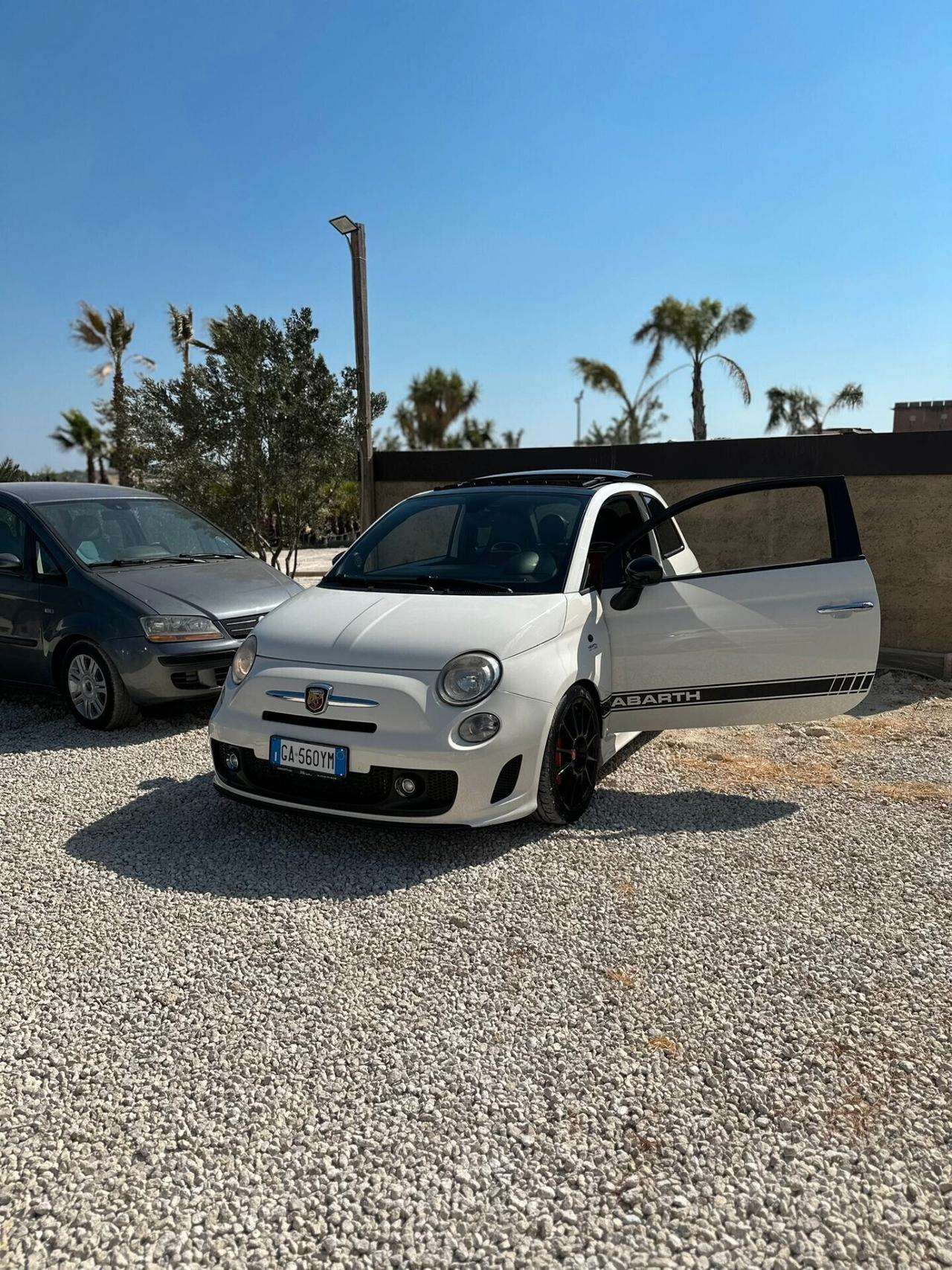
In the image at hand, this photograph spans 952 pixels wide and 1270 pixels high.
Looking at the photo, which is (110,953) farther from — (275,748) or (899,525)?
(899,525)

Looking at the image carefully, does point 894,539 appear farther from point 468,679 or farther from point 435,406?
point 435,406

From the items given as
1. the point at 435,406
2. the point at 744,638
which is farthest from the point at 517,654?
the point at 435,406

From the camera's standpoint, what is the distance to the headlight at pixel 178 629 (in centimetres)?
646

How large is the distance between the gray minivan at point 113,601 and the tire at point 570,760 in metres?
Result: 2.88

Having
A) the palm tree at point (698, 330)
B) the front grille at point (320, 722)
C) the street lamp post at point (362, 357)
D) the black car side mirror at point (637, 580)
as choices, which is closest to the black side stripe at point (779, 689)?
the black car side mirror at point (637, 580)

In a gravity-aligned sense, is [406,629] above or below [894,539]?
below

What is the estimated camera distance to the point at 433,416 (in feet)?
136

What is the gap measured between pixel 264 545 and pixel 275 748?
879 cm

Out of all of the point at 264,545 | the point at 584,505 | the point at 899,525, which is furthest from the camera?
the point at 264,545

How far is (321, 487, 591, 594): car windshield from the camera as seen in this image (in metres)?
4.94

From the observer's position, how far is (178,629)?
6.52m

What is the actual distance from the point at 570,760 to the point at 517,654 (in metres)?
0.66

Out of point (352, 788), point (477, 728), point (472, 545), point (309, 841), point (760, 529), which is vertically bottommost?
point (309, 841)

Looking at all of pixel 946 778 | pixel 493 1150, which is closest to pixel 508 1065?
pixel 493 1150
